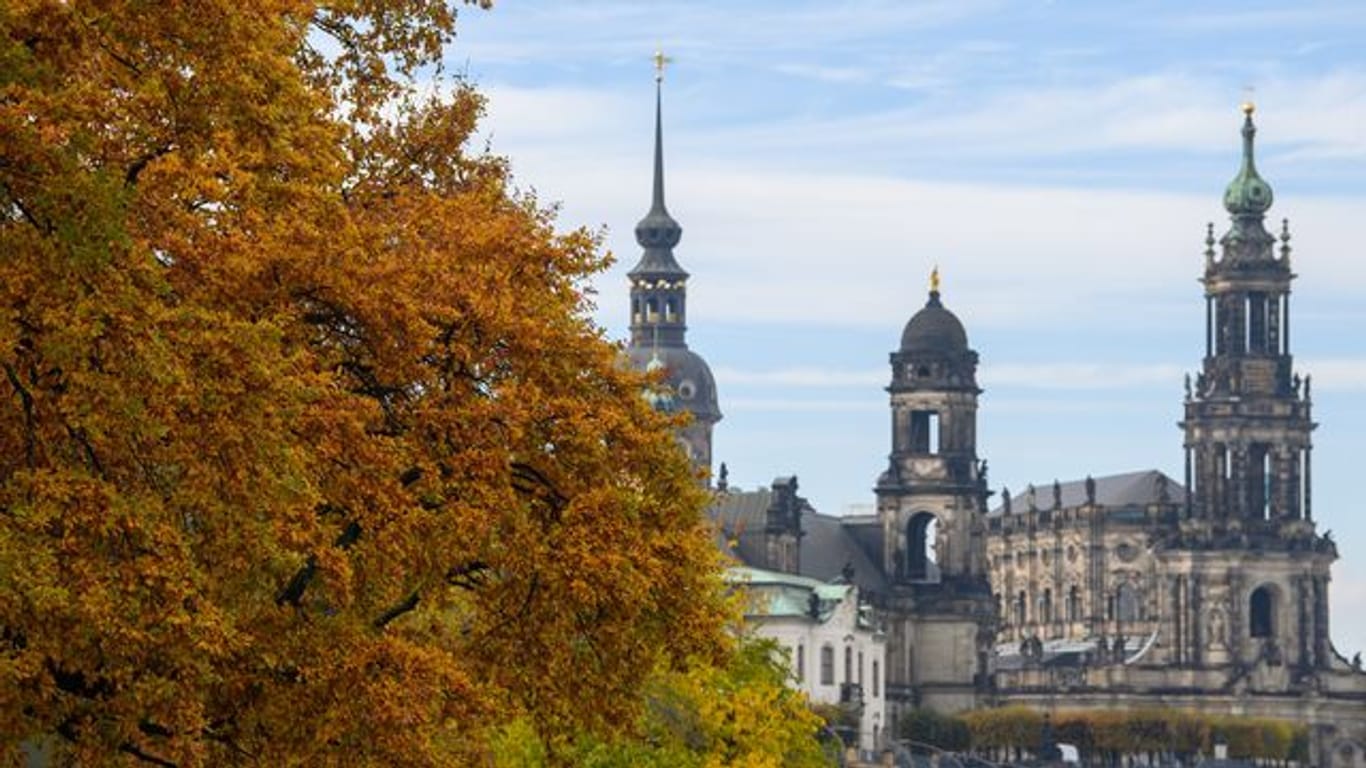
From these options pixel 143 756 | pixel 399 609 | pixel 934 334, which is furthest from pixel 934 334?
pixel 143 756

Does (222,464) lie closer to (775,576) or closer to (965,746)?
(775,576)

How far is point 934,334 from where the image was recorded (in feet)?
646

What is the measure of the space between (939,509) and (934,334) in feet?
29.6

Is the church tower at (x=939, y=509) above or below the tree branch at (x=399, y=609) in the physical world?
above

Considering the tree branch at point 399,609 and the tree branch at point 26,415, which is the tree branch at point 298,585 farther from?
the tree branch at point 26,415

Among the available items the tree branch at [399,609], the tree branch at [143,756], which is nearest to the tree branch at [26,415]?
the tree branch at [143,756]

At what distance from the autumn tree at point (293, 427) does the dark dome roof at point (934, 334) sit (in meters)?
154

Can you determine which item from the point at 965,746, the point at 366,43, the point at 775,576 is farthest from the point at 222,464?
the point at 965,746

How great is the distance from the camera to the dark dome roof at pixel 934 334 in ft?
644


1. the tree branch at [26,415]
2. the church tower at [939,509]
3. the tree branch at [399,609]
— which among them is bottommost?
the tree branch at [399,609]

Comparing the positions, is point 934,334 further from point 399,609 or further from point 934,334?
point 399,609

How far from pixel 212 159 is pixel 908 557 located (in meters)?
168

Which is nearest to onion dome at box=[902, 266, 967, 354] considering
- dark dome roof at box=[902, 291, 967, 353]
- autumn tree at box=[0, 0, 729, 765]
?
dark dome roof at box=[902, 291, 967, 353]

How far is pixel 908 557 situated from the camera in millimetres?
197250
